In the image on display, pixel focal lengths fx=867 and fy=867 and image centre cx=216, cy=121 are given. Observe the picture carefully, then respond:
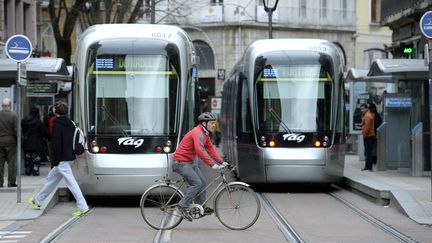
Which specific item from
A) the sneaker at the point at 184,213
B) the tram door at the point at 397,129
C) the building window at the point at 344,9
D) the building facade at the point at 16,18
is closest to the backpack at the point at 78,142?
the sneaker at the point at 184,213

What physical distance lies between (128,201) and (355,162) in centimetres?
1165

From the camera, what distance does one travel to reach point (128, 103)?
15.7 meters

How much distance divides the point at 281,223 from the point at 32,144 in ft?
32.5

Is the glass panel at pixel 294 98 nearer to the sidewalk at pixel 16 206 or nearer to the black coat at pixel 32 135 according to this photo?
the sidewalk at pixel 16 206

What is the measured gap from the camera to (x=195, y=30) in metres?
53.4

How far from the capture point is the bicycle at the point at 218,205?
40.7 feet

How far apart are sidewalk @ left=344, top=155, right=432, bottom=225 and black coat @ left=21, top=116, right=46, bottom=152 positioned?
7.62 metres

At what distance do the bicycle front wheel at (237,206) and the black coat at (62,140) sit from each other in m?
3.18

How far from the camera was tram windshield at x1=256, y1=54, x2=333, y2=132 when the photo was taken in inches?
723

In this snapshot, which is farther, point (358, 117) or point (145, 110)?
point (358, 117)

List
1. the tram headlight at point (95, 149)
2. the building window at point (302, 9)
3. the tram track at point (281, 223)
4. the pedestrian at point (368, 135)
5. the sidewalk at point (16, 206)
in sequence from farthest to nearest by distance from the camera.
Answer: the building window at point (302, 9)
the pedestrian at point (368, 135)
the tram headlight at point (95, 149)
the sidewalk at point (16, 206)
the tram track at point (281, 223)

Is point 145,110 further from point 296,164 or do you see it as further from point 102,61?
point 296,164

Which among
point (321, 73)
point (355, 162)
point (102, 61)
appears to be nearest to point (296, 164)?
point (321, 73)

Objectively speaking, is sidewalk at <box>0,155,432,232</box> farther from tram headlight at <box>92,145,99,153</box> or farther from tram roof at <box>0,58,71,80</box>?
tram roof at <box>0,58,71,80</box>
